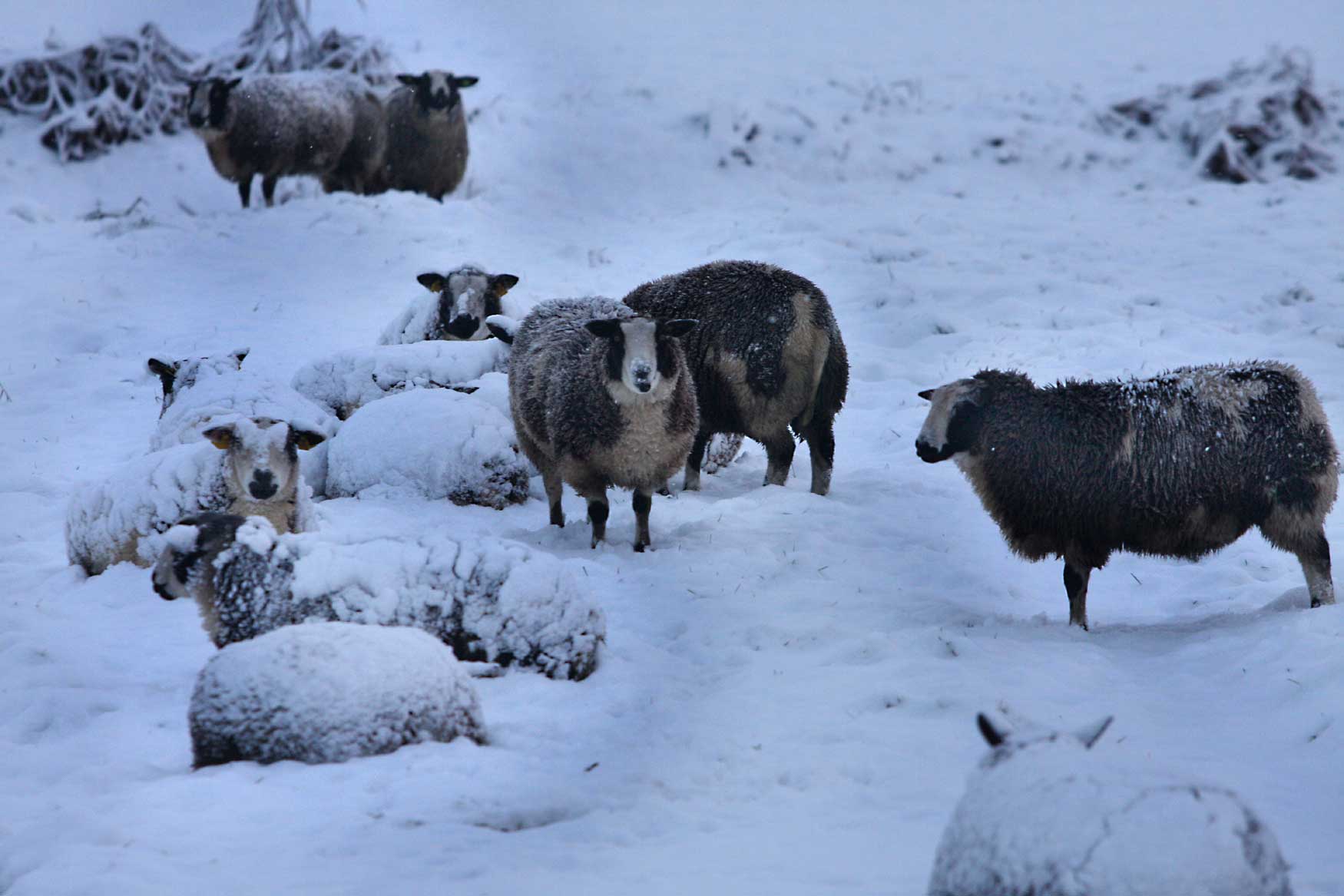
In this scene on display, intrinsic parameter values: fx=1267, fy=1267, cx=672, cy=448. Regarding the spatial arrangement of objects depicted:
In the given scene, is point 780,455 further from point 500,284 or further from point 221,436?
point 221,436

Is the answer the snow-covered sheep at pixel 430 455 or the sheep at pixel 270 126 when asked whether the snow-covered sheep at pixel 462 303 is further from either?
the sheep at pixel 270 126

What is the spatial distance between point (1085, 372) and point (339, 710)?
8.03 metres

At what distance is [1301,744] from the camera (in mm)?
4910

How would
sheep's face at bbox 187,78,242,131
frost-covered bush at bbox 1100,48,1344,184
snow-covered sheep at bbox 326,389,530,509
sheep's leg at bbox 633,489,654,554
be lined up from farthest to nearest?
frost-covered bush at bbox 1100,48,1344,184 < sheep's face at bbox 187,78,242,131 < snow-covered sheep at bbox 326,389,530,509 < sheep's leg at bbox 633,489,654,554

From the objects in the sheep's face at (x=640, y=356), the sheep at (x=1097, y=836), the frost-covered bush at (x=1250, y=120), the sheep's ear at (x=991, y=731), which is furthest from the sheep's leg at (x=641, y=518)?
the frost-covered bush at (x=1250, y=120)

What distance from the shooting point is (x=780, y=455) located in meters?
8.80

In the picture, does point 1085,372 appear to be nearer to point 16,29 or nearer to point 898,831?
point 898,831

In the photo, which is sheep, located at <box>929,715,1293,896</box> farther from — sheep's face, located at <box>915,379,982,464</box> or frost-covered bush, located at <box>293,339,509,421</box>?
frost-covered bush, located at <box>293,339,509,421</box>

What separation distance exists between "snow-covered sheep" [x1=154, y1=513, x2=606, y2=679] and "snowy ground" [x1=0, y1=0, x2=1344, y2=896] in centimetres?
23

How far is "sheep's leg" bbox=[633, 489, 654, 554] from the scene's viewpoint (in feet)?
24.3

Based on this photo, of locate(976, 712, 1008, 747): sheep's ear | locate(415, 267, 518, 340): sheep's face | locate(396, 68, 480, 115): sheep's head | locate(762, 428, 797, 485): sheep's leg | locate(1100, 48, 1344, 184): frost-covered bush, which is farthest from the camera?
locate(1100, 48, 1344, 184): frost-covered bush

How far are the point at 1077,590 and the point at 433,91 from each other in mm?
11478

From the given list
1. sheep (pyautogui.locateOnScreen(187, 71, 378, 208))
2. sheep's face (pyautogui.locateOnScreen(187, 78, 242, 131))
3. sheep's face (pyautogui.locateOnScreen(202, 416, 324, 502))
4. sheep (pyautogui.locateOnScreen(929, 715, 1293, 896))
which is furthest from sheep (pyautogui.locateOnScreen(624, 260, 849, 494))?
sheep's face (pyautogui.locateOnScreen(187, 78, 242, 131))

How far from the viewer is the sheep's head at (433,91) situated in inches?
611
